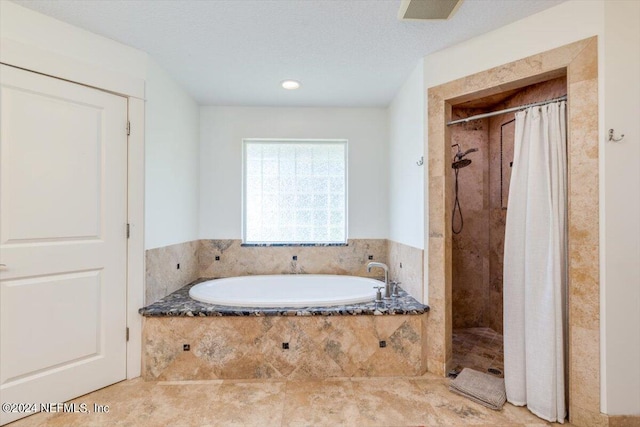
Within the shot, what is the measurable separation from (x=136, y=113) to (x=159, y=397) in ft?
6.26

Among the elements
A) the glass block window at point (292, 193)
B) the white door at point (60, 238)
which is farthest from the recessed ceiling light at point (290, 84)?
the white door at point (60, 238)

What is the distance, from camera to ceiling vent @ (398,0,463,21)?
1.54 metres

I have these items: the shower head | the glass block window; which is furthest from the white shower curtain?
the glass block window

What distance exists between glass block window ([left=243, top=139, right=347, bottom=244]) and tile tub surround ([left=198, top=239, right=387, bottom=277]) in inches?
4.7

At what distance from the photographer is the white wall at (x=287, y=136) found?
3086 millimetres

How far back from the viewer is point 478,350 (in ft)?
8.12

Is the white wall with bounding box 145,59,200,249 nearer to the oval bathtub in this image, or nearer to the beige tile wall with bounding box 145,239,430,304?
the beige tile wall with bounding box 145,239,430,304

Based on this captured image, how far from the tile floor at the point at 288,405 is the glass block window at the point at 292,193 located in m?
1.48

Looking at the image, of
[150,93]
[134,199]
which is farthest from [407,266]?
Answer: [150,93]

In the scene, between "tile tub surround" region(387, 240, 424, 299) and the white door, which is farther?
"tile tub surround" region(387, 240, 424, 299)

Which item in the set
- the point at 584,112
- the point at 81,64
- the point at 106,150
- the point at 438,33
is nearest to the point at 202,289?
the point at 106,150

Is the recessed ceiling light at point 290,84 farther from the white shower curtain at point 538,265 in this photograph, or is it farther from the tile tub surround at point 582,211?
the white shower curtain at point 538,265

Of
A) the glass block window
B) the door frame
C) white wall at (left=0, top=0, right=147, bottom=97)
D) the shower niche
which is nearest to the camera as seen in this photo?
white wall at (left=0, top=0, right=147, bottom=97)

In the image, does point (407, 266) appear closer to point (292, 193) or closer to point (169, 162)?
point (292, 193)
